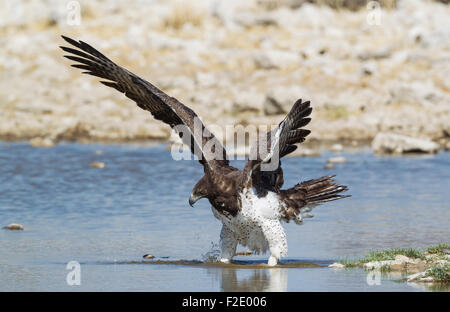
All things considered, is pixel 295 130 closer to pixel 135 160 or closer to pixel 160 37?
pixel 135 160

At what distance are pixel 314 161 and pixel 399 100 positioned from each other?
343 centimetres

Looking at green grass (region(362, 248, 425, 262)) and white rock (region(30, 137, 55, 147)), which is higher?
white rock (region(30, 137, 55, 147))

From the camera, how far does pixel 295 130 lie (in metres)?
8.57

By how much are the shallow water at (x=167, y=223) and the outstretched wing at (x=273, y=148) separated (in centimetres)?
82

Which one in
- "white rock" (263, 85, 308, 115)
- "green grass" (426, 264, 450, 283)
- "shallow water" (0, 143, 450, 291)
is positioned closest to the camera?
"green grass" (426, 264, 450, 283)

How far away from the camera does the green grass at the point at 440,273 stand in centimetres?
747

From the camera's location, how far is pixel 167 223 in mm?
10750

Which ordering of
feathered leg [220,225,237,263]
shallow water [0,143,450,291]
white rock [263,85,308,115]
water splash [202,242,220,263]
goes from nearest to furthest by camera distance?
shallow water [0,143,450,291] → feathered leg [220,225,237,263] → water splash [202,242,220,263] → white rock [263,85,308,115]

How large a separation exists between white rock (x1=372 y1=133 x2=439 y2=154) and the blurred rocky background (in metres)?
0.02

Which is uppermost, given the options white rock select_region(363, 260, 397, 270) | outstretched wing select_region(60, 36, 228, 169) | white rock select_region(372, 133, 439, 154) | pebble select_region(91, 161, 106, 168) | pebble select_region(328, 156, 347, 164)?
white rock select_region(372, 133, 439, 154)

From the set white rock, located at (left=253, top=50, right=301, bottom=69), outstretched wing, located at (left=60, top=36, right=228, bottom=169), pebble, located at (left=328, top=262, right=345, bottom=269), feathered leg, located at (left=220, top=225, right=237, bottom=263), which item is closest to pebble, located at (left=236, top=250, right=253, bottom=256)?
feathered leg, located at (left=220, top=225, right=237, bottom=263)

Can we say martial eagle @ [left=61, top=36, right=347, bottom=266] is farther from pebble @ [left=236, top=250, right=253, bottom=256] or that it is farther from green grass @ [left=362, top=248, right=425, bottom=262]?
green grass @ [left=362, top=248, right=425, bottom=262]

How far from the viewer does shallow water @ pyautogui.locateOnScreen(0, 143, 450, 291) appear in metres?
7.92
